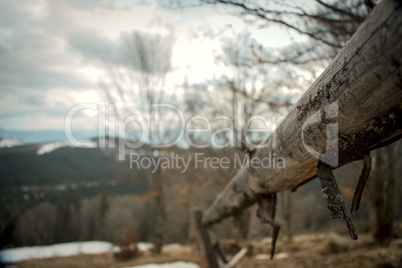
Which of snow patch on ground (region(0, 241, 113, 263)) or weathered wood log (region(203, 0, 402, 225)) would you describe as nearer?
weathered wood log (region(203, 0, 402, 225))

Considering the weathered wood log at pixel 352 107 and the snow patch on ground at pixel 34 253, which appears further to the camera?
the snow patch on ground at pixel 34 253

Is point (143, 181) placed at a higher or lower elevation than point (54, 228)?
higher

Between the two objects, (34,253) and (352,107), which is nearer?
(352,107)

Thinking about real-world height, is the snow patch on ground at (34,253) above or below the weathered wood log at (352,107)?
below

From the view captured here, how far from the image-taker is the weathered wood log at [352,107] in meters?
0.75

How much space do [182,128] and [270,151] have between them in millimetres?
7722

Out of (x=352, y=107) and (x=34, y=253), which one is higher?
(x=352, y=107)

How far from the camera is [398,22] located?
0.70 metres

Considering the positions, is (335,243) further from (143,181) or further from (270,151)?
(143,181)

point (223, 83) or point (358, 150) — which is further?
point (223, 83)

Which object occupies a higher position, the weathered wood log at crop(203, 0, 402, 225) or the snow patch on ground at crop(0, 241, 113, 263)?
the weathered wood log at crop(203, 0, 402, 225)

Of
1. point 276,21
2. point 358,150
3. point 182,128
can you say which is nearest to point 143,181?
point 182,128

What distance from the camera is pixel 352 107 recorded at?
93 centimetres

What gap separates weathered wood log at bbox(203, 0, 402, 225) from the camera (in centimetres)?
75
